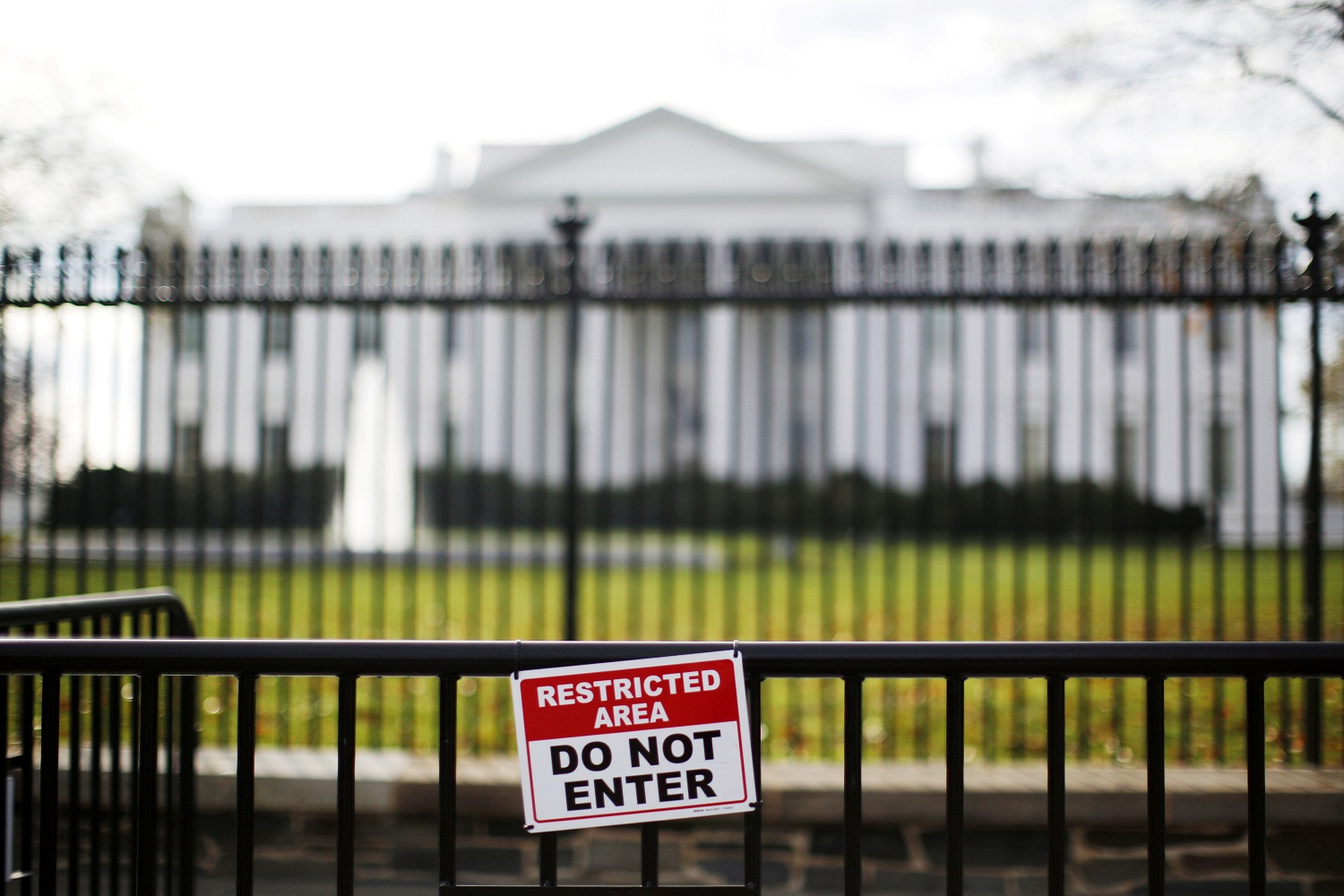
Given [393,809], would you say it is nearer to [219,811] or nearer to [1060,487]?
[219,811]

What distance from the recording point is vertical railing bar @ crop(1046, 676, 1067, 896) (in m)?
1.93

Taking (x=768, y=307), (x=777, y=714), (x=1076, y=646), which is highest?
(x=768, y=307)

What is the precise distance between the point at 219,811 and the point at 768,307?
338cm

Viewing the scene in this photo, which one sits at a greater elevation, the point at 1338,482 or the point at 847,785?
the point at 1338,482

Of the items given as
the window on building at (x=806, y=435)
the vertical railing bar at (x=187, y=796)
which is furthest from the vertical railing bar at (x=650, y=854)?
the window on building at (x=806, y=435)

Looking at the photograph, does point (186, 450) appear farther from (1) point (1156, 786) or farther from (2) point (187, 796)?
(1) point (1156, 786)

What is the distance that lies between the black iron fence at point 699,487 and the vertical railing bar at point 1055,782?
1.25 metres

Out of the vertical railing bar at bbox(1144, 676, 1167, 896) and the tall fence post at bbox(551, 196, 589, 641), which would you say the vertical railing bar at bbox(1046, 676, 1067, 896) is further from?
the tall fence post at bbox(551, 196, 589, 641)

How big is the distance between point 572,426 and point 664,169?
918 inches

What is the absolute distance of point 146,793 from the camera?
2.04m

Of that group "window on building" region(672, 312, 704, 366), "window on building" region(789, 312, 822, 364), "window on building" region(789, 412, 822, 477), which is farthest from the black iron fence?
"window on building" region(672, 312, 704, 366)

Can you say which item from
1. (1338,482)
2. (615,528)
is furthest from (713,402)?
(1338,482)

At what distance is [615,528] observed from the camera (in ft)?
67.3

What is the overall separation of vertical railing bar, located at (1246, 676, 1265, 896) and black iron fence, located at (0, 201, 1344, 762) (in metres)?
1.52
